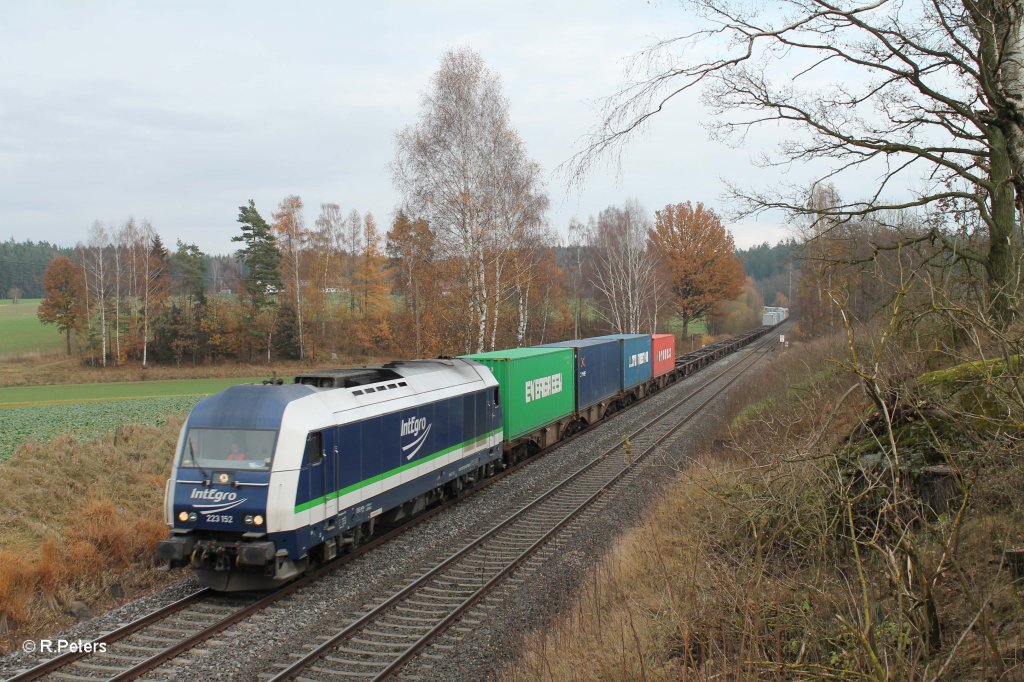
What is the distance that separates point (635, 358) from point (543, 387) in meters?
9.67

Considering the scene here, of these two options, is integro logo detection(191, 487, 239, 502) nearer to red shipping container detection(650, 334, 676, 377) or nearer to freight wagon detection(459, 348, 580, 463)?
freight wagon detection(459, 348, 580, 463)

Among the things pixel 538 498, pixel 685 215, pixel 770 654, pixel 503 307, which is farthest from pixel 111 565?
pixel 685 215

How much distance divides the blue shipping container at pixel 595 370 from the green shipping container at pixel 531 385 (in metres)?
0.61

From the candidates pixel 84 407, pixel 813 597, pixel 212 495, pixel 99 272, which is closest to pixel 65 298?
pixel 99 272

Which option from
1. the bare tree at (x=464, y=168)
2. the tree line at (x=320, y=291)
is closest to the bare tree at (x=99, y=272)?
the tree line at (x=320, y=291)

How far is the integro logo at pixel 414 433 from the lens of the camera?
35.9 ft

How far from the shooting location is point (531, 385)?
1625 cm

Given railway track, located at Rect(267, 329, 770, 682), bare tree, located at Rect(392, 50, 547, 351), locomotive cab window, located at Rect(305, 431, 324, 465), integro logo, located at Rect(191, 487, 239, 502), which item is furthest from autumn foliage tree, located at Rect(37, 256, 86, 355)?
locomotive cab window, located at Rect(305, 431, 324, 465)

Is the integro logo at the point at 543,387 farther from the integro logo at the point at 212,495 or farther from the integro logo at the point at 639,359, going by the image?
the integro logo at the point at 212,495

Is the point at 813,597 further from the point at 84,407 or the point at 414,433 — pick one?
the point at 84,407

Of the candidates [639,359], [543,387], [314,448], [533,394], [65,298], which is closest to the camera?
[314,448]

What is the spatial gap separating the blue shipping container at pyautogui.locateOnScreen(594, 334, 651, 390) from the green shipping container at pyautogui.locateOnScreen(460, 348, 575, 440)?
5.79 meters

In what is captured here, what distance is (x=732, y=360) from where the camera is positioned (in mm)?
41688

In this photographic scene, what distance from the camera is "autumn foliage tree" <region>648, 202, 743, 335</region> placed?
47.0m
